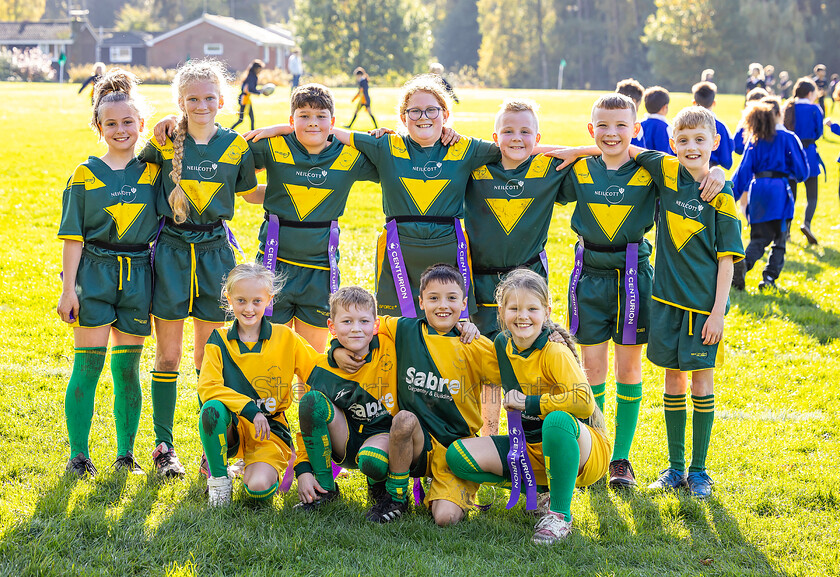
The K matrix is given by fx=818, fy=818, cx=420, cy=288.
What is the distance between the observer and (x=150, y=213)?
436 cm

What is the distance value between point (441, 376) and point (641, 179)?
1.56 meters

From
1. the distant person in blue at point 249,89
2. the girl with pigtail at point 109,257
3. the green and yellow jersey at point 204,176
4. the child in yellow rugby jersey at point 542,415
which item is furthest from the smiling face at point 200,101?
the distant person in blue at point 249,89

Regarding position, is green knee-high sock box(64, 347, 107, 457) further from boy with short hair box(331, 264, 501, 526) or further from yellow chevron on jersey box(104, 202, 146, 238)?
boy with short hair box(331, 264, 501, 526)

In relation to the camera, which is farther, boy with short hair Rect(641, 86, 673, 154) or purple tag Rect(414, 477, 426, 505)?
boy with short hair Rect(641, 86, 673, 154)

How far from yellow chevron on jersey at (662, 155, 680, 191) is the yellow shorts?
8.05 ft

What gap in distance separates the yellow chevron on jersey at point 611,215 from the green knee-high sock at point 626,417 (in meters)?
0.86

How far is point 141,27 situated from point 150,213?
80.5 meters

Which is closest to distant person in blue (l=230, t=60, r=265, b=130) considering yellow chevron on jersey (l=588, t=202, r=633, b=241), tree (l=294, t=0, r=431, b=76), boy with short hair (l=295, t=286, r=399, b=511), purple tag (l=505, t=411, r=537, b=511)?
yellow chevron on jersey (l=588, t=202, r=633, b=241)

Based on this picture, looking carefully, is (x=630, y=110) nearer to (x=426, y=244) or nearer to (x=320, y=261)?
(x=426, y=244)

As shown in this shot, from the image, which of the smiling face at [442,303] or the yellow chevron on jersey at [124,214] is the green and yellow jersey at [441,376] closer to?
the smiling face at [442,303]

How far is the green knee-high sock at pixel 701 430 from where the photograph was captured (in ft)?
14.5

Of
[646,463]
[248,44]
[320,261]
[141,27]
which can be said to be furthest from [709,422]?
[141,27]

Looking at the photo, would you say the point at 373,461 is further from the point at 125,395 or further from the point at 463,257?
the point at 125,395

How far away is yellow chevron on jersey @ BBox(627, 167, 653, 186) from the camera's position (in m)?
4.46
